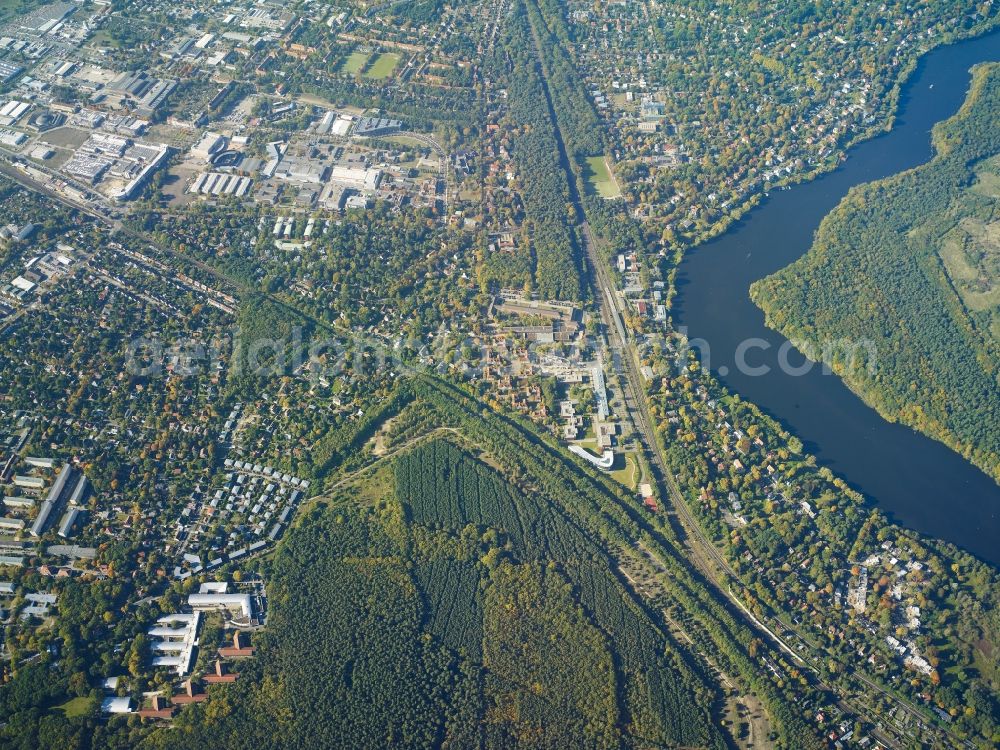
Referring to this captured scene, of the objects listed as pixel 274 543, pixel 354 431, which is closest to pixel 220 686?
pixel 274 543

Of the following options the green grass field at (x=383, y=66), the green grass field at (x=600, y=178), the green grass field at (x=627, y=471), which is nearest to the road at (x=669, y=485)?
the green grass field at (x=627, y=471)

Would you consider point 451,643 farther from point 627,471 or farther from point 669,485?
point 669,485

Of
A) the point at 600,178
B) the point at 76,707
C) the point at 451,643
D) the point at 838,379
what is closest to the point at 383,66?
the point at 600,178

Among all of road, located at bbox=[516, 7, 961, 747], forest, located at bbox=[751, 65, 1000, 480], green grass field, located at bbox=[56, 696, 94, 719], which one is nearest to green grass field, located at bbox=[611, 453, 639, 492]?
road, located at bbox=[516, 7, 961, 747]

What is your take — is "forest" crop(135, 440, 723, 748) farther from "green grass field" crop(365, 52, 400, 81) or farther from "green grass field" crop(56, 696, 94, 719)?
"green grass field" crop(365, 52, 400, 81)

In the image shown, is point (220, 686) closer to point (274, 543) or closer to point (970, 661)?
point (274, 543)

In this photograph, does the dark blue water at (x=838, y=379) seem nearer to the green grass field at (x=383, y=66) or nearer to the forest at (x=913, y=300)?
the forest at (x=913, y=300)

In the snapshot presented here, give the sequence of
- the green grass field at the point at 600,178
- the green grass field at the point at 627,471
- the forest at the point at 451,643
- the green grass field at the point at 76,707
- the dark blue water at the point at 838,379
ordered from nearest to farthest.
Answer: the forest at the point at 451,643 < the green grass field at the point at 76,707 < the dark blue water at the point at 838,379 < the green grass field at the point at 627,471 < the green grass field at the point at 600,178
